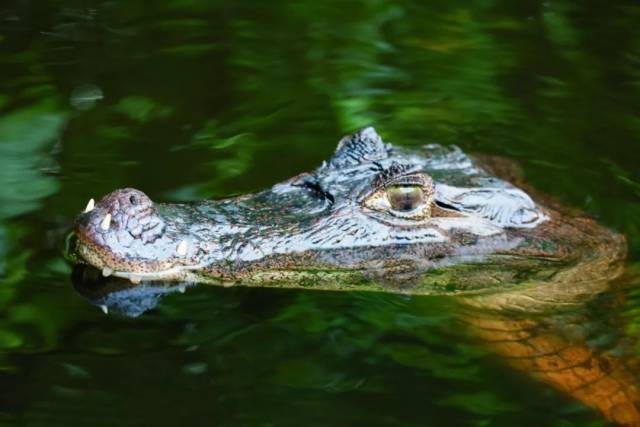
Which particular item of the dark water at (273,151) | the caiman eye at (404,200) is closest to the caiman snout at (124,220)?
the dark water at (273,151)

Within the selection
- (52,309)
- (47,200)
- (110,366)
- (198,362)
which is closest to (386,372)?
(198,362)

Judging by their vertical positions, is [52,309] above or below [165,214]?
below

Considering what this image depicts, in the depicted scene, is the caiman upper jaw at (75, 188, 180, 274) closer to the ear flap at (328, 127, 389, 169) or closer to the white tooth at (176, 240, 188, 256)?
the white tooth at (176, 240, 188, 256)

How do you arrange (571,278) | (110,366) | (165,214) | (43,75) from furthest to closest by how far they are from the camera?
(43,75), (571,278), (165,214), (110,366)

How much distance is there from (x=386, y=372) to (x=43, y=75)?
3690mm

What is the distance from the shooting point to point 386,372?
4309mm

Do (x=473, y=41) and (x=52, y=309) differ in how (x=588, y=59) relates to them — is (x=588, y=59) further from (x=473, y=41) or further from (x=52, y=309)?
(x=52, y=309)

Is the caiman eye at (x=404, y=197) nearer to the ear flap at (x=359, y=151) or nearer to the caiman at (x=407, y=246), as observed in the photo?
the caiman at (x=407, y=246)

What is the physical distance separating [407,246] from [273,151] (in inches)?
61.1

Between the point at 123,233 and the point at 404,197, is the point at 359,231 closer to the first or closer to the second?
the point at 404,197

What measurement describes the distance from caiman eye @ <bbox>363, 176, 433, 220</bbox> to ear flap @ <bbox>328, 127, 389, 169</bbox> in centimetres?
25

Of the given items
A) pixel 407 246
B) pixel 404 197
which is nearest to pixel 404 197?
pixel 404 197

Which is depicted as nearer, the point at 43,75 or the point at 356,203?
the point at 356,203

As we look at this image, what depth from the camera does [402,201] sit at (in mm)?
4820
